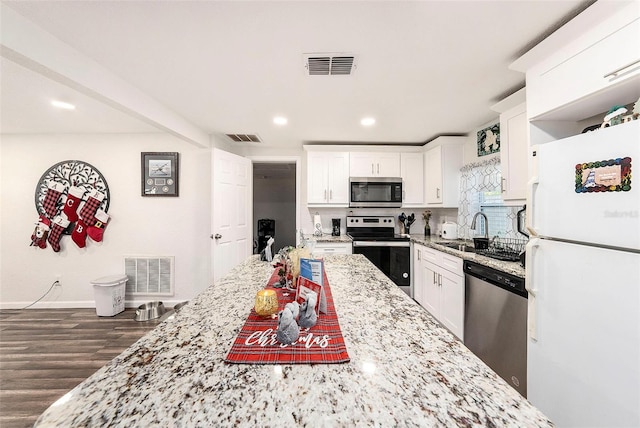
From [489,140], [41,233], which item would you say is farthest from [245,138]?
[489,140]

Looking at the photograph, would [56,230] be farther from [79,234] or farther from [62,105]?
[62,105]

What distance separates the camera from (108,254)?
341 centimetres

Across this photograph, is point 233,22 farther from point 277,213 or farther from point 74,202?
point 277,213

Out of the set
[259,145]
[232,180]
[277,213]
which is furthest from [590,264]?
[277,213]

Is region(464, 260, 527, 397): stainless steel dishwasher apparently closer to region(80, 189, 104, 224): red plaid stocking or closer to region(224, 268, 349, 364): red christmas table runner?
region(224, 268, 349, 364): red christmas table runner

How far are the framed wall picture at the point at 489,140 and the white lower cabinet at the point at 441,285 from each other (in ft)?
4.21

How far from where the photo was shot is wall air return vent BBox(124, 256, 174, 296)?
3.41 meters

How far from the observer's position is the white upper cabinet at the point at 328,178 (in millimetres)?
3643

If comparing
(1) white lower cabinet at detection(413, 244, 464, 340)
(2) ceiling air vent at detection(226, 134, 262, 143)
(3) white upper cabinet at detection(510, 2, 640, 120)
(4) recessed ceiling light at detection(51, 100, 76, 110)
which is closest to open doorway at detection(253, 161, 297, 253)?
(2) ceiling air vent at detection(226, 134, 262, 143)

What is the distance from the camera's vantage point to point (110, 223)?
3.41 metres

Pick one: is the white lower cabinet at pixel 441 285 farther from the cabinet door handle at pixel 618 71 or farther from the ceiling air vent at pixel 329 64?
the ceiling air vent at pixel 329 64

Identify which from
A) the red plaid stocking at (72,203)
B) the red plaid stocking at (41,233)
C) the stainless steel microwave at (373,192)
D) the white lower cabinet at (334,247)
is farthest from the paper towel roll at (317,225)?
the red plaid stocking at (41,233)

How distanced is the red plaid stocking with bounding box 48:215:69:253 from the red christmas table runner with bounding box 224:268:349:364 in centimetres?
394

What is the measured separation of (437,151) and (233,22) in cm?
292
